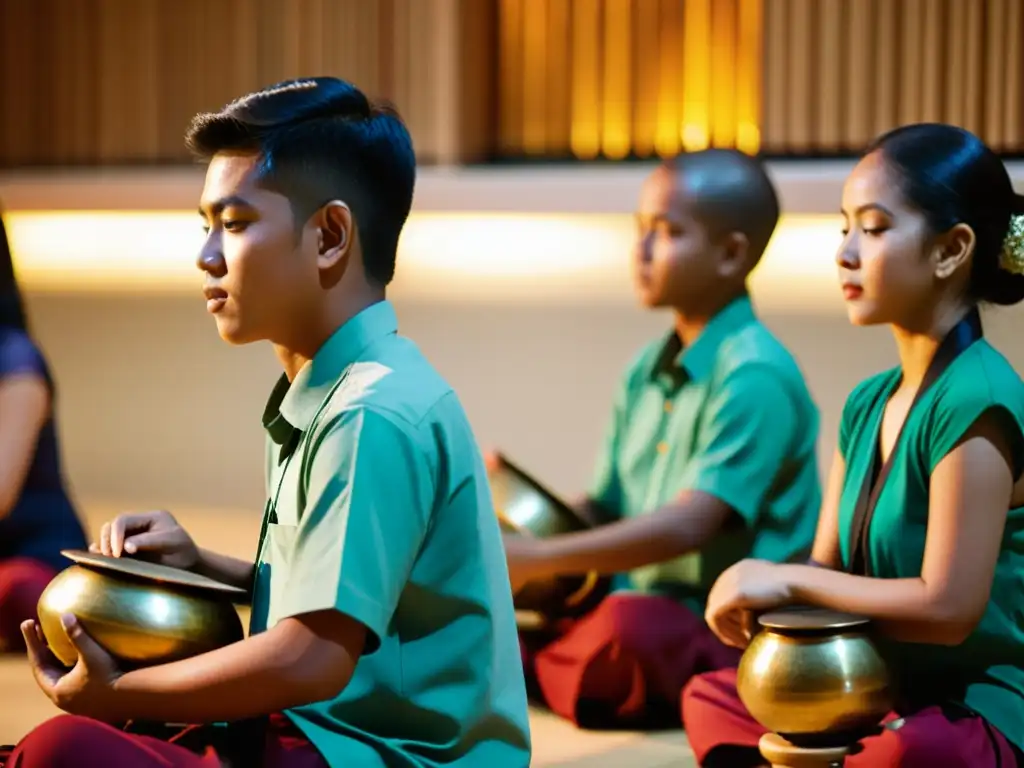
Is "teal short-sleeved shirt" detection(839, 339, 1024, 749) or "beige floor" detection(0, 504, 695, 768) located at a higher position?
"teal short-sleeved shirt" detection(839, 339, 1024, 749)

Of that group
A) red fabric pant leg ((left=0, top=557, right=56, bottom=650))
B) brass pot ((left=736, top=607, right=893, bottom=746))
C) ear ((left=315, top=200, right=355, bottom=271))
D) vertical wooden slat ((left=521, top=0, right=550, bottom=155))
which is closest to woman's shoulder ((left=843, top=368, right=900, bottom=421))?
brass pot ((left=736, top=607, right=893, bottom=746))

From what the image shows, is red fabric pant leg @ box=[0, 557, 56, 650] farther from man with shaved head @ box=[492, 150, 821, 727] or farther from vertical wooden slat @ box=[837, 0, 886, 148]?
vertical wooden slat @ box=[837, 0, 886, 148]

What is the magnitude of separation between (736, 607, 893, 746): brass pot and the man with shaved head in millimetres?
779

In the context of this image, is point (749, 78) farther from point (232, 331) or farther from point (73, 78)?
point (232, 331)

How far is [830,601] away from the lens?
7.16 feet

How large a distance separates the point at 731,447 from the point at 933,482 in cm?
79

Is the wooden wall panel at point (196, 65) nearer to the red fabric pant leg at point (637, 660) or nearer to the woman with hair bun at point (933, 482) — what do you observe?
the red fabric pant leg at point (637, 660)

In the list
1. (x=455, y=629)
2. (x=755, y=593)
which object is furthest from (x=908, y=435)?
(x=455, y=629)

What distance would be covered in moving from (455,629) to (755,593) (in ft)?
2.01

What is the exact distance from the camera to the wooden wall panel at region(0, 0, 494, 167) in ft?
15.0

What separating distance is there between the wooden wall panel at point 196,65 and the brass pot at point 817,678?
8.58ft

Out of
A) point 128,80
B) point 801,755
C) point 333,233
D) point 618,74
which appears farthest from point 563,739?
point 128,80

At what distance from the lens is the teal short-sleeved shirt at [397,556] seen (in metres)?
1.63

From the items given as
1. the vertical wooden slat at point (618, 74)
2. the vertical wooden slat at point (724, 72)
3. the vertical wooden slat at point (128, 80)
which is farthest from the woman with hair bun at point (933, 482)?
the vertical wooden slat at point (128, 80)
